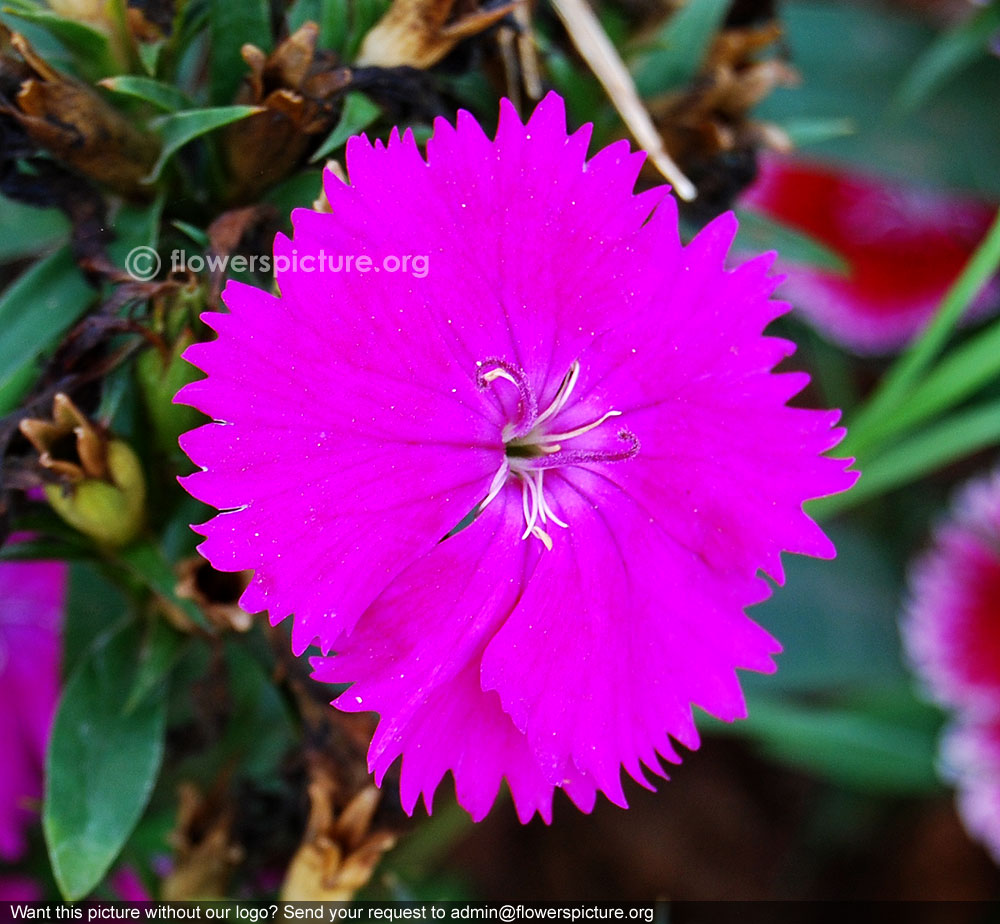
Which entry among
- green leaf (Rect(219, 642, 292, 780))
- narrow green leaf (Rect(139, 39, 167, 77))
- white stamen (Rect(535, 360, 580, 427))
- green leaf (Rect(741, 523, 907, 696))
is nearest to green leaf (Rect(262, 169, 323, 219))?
narrow green leaf (Rect(139, 39, 167, 77))

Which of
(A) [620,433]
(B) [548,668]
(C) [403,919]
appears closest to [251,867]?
(C) [403,919]

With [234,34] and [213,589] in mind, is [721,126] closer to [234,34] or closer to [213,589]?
[234,34]

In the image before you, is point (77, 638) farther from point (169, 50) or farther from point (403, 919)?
point (169, 50)

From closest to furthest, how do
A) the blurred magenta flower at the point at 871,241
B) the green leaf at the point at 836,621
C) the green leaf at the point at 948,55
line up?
the green leaf at the point at 948,55 < the green leaf at the point at 836,621 < the blurred magenta flower at the point at 871,241

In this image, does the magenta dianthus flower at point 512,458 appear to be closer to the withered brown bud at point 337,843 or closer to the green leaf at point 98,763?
the withered brown bud at point 337,843

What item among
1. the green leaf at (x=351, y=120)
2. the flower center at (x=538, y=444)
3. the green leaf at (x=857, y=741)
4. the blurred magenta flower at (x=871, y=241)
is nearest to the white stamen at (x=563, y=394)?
the flower center at (x=538, y=444)

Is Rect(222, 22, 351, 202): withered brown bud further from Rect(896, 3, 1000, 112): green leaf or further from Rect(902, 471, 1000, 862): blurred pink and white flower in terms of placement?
Rect(902, 471, 1000, 862): blurred pink and white flower
